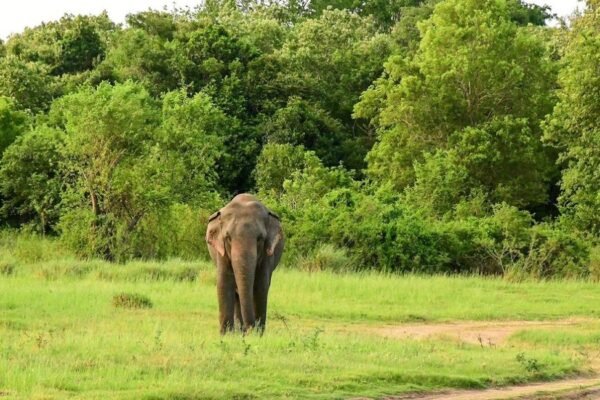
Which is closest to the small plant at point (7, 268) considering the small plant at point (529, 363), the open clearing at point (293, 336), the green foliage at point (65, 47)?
the open clearing at point (293, 336)

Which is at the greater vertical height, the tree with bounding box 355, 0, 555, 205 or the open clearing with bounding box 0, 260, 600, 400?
the tree with bounding box 355, 0, 555, 205

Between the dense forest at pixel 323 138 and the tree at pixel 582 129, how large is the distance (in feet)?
0.18

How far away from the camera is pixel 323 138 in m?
43.0

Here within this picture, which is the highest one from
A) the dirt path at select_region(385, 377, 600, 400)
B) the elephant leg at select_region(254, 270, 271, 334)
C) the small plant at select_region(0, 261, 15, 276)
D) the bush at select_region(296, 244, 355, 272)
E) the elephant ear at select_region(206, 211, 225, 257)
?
the elephant ear at select_region(206, 211, 225, 257)

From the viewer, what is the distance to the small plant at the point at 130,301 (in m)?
19.2

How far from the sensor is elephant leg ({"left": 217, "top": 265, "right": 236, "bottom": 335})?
51.2 feet

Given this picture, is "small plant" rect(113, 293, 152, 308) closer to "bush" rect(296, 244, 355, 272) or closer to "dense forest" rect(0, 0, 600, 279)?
"bush" rect(296, 244, 355, 272)

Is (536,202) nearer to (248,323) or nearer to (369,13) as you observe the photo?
(248,323)

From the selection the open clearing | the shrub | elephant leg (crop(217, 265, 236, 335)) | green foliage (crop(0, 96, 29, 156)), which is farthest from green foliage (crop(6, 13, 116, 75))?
elephant leg (crop(217, 265, 236, 335))

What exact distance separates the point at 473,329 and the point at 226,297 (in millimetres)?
5348

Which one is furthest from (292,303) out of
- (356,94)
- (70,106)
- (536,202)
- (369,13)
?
(369,13)

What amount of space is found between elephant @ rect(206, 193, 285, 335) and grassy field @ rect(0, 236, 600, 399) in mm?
496

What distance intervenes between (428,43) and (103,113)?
50.2 ft

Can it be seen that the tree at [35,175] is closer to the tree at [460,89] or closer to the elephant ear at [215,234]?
the tree at [460,89]
